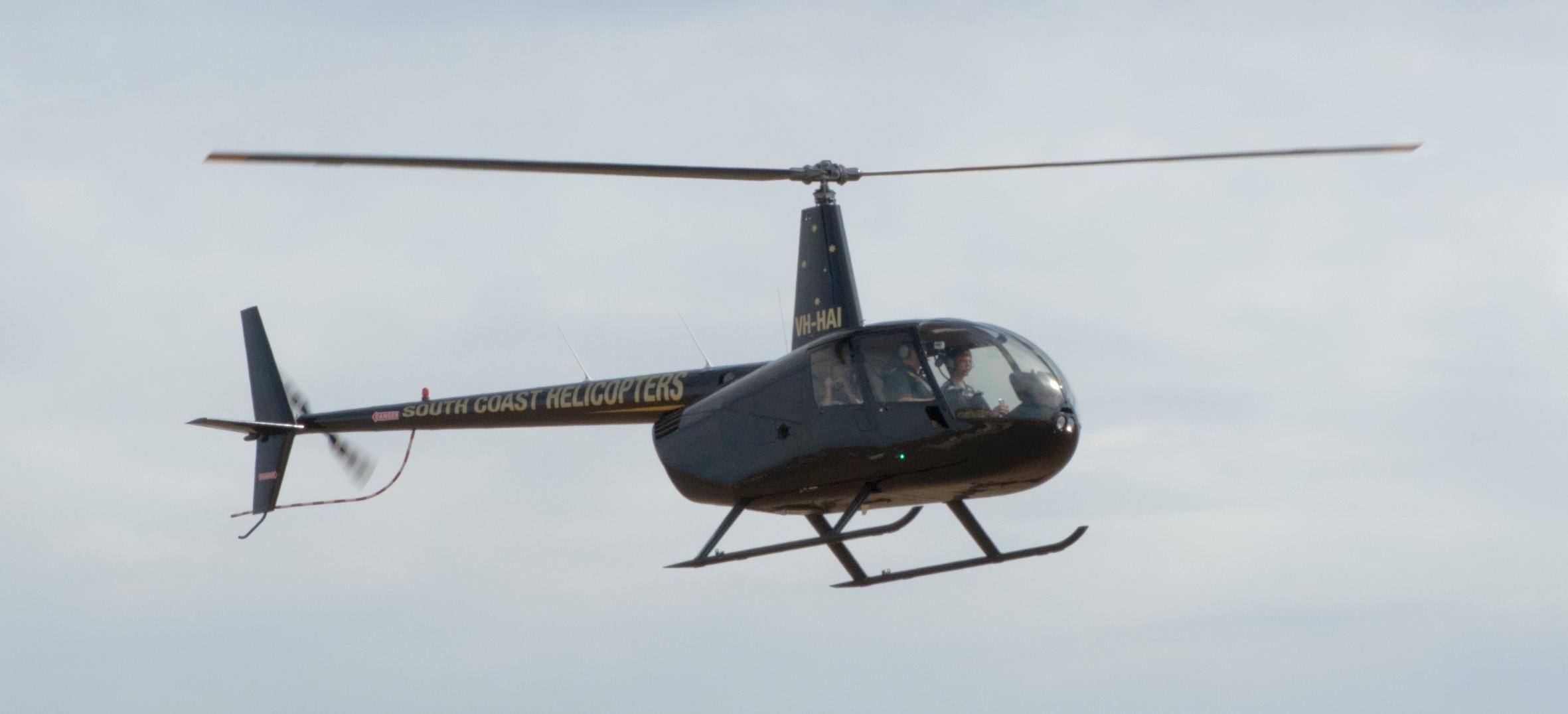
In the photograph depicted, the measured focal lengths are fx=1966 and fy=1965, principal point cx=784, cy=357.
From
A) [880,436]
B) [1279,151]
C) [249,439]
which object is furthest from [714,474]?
[249,439]

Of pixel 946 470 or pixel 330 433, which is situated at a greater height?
pixel 330 433

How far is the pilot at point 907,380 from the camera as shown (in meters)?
22.3

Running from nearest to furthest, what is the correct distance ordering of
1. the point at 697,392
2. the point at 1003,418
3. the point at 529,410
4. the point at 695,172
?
the point at 1003,418 → the point at 695,172 → the point at 697,392 → the point at 529,410

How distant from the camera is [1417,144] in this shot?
23.2 metres

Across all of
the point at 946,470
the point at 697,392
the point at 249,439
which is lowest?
the point at 946,470

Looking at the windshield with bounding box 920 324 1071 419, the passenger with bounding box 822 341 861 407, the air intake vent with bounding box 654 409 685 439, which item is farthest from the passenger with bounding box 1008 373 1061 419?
the air intake vent with bounding box 654 409 685 439

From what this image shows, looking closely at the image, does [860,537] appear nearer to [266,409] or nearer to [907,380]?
[907,380]

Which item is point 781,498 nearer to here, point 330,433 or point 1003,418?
point 1003,418

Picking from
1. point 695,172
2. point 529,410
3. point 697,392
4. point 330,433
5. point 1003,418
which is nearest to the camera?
point 1003,418

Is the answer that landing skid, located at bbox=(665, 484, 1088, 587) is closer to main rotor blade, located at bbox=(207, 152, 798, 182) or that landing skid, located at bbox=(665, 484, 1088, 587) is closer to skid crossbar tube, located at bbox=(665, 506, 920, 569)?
skid crossbar tube, located at bbox=(665, 506, 920, 569)

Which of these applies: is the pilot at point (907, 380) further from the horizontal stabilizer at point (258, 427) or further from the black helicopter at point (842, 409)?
the horizontal stabilizer at point (258, 427)

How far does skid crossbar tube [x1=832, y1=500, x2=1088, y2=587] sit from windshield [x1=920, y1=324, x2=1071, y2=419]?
7.26 ft

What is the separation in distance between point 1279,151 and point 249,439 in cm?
A: 1753

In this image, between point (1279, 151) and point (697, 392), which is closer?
point (1279, 151)
